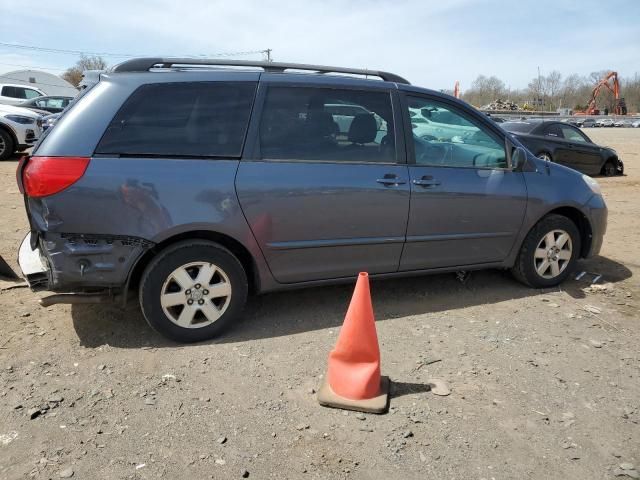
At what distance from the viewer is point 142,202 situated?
3236mm

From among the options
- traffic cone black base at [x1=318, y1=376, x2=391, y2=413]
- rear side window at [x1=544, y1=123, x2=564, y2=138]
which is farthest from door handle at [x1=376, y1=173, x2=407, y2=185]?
rear side window at [x1=544, y1=123, x2=564, y2=138]

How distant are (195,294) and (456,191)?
212 centimetres

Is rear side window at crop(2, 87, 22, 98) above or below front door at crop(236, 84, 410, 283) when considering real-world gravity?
above

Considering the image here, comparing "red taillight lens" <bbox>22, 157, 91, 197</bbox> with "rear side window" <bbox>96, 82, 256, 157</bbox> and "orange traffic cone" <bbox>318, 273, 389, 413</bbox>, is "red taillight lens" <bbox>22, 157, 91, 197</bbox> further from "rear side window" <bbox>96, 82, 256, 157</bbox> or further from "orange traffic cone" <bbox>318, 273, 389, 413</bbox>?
"orange traffic cone" <bbox>318, 273, 389, 413</bbox>

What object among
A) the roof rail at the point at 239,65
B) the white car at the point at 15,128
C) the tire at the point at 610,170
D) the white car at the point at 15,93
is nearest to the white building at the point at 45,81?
the white car at the point at 15,93

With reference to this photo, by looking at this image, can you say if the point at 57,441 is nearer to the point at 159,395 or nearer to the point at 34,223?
the point at 159,395

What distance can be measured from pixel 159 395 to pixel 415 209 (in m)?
2.20

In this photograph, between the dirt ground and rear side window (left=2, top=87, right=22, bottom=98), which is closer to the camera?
the dirt ground

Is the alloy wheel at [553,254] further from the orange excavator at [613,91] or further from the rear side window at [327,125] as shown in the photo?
the orange excavator at [613,91]

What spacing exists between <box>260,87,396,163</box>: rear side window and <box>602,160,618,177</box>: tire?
11.3m

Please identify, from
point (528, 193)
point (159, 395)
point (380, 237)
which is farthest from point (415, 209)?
point (159, 395)

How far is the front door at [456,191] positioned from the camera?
159 inches

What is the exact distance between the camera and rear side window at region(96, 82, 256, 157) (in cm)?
328

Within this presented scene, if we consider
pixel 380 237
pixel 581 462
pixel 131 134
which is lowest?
pixel 581 462
